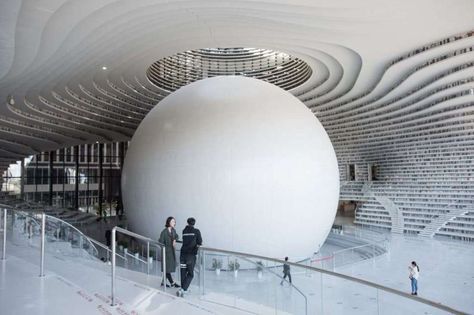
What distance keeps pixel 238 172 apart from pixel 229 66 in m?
14.9

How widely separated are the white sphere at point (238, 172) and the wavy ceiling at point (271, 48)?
2.94m

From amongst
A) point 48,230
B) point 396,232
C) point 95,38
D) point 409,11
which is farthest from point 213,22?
point 396,232

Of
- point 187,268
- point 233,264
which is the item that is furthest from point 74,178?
point 187,268

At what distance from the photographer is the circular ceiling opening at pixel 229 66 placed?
24.5 metres

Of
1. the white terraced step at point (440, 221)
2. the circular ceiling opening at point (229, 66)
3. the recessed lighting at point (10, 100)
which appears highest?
the circular ceiling opening at point (229, 66)

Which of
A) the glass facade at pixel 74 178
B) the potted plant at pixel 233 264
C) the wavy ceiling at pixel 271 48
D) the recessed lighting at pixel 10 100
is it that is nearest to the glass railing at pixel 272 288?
the potted plant at pixel 233 264

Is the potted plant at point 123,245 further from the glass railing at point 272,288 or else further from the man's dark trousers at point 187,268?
the man's dark trousers at point 187,268

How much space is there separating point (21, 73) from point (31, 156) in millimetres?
33223

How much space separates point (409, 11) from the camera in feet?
42.6

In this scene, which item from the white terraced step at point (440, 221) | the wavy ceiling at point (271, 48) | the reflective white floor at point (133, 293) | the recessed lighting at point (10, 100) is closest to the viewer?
the reflective white floor at point (133, 293)

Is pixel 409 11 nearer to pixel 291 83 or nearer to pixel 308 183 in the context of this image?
pixel 308 183

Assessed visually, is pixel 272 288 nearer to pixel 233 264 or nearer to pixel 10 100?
pixel 233 264

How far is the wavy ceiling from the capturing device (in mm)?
11867

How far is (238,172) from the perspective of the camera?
1228cm
